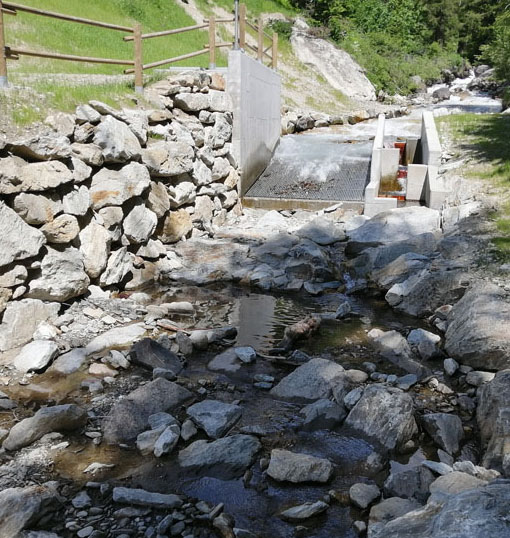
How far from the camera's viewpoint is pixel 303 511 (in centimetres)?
412

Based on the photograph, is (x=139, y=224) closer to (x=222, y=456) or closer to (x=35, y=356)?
(x=35, y=356)

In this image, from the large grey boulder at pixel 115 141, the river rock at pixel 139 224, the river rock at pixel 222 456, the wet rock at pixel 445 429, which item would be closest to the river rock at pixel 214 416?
the river rock at pixel 222 456

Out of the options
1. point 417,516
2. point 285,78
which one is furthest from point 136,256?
point 285,78

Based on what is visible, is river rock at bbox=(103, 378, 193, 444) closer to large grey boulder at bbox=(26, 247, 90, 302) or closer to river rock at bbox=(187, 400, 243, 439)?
river rock at bbox=(187, 400, 243, 439)

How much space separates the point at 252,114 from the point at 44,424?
10871 mm

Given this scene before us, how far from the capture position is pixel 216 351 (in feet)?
22.9

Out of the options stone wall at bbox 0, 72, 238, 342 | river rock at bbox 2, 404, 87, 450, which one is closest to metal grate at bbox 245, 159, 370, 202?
stone wall at bbox 0, 72, 238, 342

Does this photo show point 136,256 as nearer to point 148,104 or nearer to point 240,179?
point 148,104

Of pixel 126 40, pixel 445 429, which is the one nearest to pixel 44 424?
pixel 445 429

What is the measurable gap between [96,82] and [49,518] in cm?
921

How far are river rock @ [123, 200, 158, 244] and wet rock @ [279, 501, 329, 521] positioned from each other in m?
5.90

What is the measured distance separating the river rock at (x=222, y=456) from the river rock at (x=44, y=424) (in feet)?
3.51

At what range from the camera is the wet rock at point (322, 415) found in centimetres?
530

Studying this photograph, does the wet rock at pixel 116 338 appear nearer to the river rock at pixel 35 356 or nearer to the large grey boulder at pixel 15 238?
the river rock at pixel 35 356
